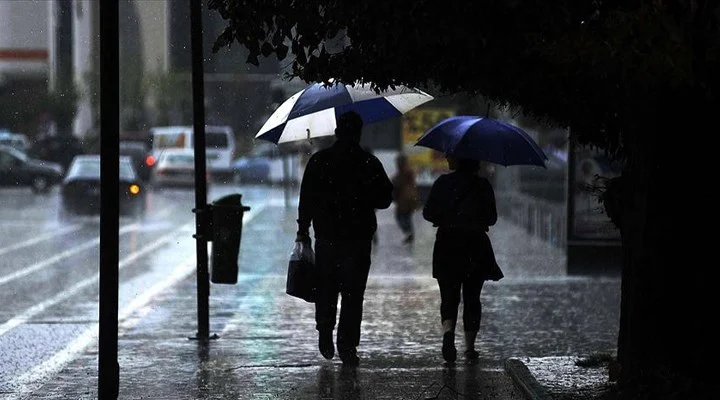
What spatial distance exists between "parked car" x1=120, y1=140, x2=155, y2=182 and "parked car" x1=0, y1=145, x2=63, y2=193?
11.1 ft

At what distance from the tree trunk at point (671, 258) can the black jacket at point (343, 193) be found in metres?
2.46

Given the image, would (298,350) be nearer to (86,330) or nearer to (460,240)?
(460,240)

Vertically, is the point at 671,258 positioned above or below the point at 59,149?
below

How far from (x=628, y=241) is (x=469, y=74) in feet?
4.38

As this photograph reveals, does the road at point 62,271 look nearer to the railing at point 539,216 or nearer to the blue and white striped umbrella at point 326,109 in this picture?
the blue and white striped umbrella at point 326,109

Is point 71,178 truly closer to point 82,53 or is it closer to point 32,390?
point 32,390

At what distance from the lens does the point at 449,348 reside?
35.0 feet

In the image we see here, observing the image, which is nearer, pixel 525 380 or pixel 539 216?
pixel 525 380

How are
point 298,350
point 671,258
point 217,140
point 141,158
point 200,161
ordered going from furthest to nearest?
point 217,140
point 141,158
point 200,161
point 298,350
point 671,258

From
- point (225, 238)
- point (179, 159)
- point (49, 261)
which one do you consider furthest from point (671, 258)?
point (179, 159)

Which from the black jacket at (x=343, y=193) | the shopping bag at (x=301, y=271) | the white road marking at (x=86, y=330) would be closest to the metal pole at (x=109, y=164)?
the white road marking at (x=86, y=330)

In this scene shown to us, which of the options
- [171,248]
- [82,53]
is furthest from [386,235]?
[82,53]

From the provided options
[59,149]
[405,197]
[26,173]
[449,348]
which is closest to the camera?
[449,348]

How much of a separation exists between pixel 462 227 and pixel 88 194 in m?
23.5
